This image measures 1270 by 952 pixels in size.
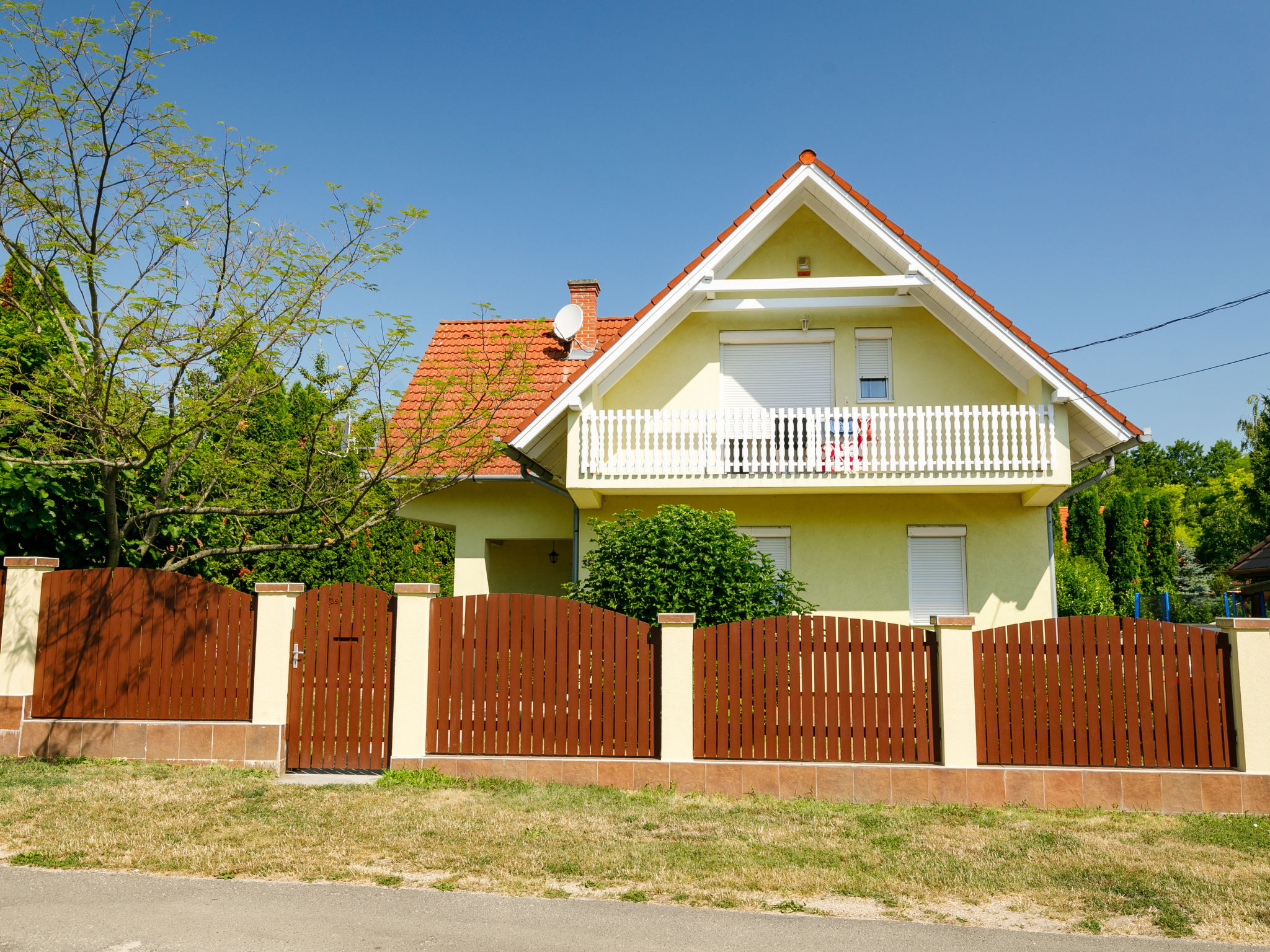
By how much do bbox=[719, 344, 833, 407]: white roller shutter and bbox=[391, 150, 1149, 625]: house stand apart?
0.03 meters

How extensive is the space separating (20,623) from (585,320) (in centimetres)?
1097

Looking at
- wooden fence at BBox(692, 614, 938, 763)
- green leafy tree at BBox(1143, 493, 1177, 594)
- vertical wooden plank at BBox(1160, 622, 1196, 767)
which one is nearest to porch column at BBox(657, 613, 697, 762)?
wooden fence at BBox(692, 614, 938, 763)

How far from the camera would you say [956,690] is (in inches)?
331

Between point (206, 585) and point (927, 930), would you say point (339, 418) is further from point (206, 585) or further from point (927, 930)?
point (927, 930)

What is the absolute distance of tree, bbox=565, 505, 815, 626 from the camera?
399 inches

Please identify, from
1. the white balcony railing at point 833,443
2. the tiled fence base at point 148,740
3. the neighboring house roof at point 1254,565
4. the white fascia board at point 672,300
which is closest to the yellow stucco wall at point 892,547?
the white balcony railing at point 833,443

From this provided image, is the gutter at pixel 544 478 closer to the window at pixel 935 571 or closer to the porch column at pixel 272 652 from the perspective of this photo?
the porch column at pixel 272 652

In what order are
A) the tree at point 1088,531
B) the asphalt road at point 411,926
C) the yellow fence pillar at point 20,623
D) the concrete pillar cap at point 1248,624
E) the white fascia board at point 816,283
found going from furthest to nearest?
the tree at point 1088,531 → the white fascia board at point 816,283 → the yellow fence pillar at point 20,623 → the concrete pillar cap at point 1248,624 → the asphalt road at point 411,926

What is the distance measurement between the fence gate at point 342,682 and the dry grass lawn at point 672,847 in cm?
68

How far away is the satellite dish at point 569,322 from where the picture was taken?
17062mm

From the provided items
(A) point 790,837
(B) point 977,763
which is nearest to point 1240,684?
(B) point 977,763

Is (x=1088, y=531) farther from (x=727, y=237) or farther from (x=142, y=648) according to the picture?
(x=142, y=648)

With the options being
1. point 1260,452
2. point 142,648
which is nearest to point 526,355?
point 142,648

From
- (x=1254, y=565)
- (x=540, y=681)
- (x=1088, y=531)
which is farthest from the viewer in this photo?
(x=1088, y=531)
